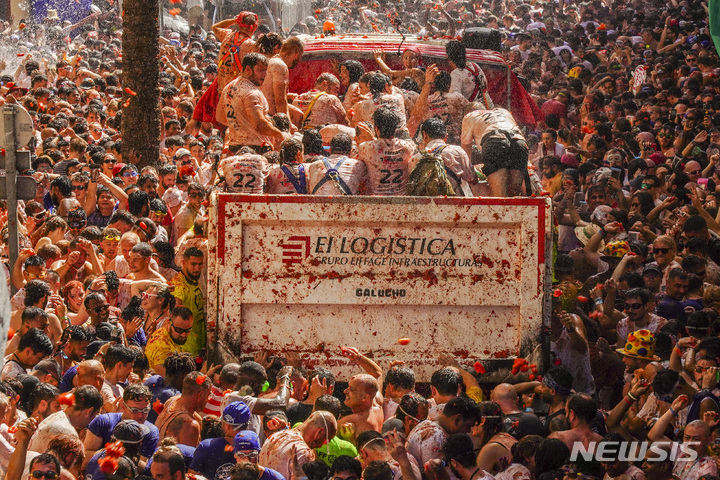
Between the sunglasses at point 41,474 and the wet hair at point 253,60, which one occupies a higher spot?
the wet hair at point 253,60

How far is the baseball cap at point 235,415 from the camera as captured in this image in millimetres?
6355

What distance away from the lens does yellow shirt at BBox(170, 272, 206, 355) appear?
25.9ft

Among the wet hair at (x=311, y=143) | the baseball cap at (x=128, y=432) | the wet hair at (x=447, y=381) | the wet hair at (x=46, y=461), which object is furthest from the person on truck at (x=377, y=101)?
the wet hair at (x=46, y=461)

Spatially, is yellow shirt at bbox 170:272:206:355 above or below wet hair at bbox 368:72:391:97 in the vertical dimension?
below

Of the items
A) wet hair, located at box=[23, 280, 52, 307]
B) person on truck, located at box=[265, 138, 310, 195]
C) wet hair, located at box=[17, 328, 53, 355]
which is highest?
person on truck, located at box=[265, 138, 310, 195]

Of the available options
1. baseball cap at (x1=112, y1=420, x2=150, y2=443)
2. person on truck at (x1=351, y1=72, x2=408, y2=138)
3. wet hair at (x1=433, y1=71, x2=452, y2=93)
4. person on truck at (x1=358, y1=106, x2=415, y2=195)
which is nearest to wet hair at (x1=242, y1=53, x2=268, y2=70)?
person on truck at (x1=351, y1=72, x2=408, y2=138)

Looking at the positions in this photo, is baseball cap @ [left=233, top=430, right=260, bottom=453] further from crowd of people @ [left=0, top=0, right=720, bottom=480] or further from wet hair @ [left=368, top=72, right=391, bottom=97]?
wet hair @ [left=368, top=72, right=391, bottom=97]

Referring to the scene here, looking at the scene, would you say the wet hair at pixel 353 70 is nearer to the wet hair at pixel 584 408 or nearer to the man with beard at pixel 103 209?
the man with beard at pixel 103 209

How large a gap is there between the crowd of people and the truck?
0.18 meters

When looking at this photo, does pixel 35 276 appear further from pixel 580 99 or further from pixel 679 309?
pixel 580 99

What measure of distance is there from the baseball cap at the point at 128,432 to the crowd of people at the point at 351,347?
2 cm

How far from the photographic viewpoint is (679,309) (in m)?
8.99

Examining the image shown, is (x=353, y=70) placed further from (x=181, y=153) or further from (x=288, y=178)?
(x=288, y=178)

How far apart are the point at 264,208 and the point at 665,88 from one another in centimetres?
1237
